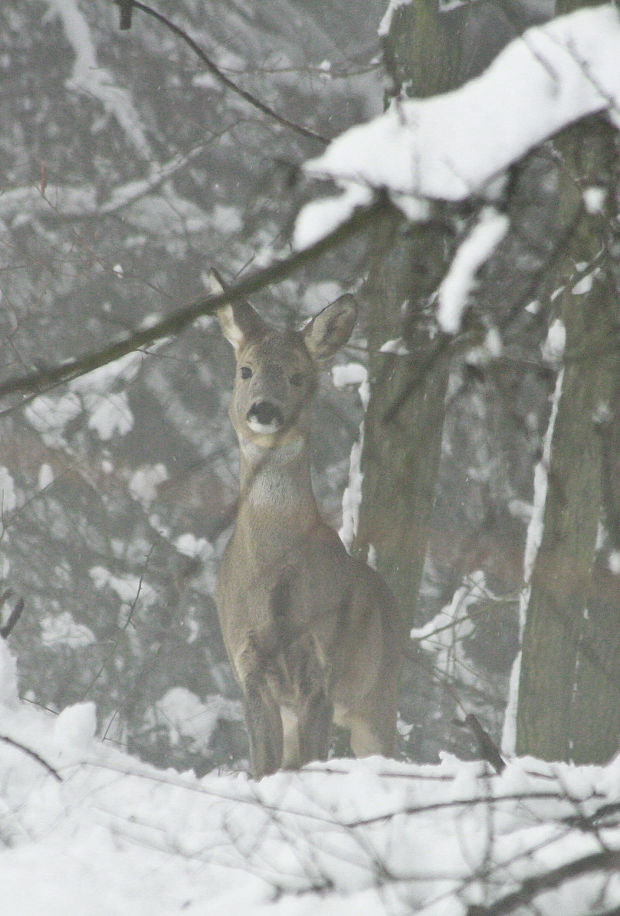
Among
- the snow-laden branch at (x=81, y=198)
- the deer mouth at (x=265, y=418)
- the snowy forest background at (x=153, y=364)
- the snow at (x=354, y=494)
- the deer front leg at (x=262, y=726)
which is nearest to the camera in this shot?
the deer mouth at (x=265, y=418)

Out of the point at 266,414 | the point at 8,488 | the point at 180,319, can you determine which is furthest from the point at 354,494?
the point at 180,319

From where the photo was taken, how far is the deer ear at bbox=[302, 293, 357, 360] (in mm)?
5090

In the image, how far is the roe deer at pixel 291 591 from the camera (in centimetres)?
486

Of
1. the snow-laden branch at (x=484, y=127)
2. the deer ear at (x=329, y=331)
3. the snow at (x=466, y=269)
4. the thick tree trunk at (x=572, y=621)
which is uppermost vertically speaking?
the deer ear at (x=329, y=331)

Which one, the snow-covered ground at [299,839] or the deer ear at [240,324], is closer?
the snow-covered ground at [299,839]

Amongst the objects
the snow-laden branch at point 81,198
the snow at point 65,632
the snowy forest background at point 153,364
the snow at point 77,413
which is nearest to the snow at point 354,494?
the snowy forest background at point 153,364

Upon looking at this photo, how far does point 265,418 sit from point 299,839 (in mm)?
2156

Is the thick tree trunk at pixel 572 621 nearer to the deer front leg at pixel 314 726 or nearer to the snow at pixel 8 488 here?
the deer front leg at pixel 314 726

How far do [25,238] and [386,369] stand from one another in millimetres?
9043

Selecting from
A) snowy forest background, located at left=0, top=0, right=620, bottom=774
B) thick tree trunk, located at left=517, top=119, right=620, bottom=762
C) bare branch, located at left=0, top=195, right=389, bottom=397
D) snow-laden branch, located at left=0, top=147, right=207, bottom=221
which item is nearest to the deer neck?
thick tree trunk, located at left=517, top=119, right=620, bottom=762

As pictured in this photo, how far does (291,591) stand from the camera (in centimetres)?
500

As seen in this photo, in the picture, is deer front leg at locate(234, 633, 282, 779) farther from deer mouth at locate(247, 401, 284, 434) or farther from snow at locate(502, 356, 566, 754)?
snow at locate(502, 356, 566, 754)

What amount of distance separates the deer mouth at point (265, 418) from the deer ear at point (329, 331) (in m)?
0.55

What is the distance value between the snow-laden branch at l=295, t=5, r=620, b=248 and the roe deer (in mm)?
2948
